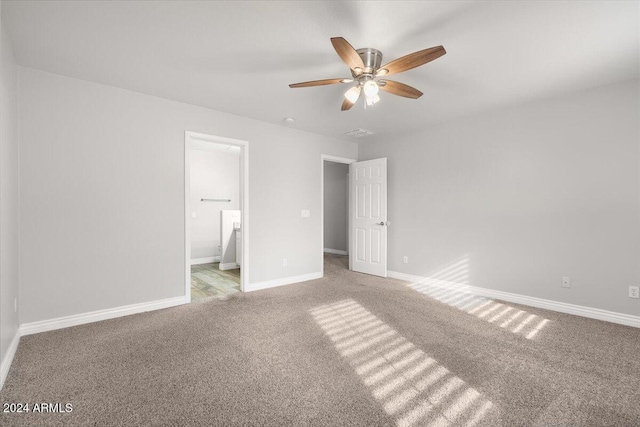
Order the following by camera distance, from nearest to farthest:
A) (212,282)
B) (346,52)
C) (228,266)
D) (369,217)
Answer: (346,52)
(212,282)
(369,217)
(228,266)

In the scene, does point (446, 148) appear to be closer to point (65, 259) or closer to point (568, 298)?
point (568, 298)

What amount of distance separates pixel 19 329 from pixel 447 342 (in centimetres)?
380

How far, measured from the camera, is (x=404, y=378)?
2020 mm

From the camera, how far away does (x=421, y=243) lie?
4.72 metres

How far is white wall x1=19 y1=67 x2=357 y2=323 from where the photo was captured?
108 inches

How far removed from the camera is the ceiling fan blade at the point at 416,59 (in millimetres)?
1910

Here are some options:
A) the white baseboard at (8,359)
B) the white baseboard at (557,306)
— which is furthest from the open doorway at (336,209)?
the white baseboard at (8,359)

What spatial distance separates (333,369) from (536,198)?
3166 mm

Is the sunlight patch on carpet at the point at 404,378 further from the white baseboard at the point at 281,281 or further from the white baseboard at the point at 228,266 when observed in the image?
the white baseboard at the point at 228,266

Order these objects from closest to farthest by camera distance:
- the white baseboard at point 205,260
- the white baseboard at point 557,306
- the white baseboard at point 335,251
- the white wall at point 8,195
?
the white wall at point 8,195
the white baseboard at point 557,306
the white baseboard at point 205,260
the white baseboard at point 335,251

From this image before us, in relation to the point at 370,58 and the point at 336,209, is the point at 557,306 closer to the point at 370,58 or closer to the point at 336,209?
the point at 370,58

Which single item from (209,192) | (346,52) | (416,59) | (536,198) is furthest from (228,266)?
(536,198)

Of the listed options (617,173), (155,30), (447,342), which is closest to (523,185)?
(617,173)

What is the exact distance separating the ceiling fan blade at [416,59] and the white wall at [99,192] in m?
2.54
